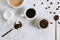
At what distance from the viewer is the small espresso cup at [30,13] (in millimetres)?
941

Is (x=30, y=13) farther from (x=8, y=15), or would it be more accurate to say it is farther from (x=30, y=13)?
(x=8, y=15)

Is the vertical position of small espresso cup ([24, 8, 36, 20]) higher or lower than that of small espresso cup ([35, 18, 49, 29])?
higher

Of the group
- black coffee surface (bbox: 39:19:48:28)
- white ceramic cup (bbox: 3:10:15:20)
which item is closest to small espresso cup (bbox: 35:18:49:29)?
black coffee surface (bbox: 39:19:48:28)

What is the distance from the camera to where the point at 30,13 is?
3.10 feet

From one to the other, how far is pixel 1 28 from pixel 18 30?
0.30 ft

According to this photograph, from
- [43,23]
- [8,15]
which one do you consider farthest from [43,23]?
[8,15]

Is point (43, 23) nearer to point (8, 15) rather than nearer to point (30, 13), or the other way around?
point (30, 13)

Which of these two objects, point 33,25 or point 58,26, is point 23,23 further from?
point 58,26

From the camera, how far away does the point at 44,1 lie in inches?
38.1

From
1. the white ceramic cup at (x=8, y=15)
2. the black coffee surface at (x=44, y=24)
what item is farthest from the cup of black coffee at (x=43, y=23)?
the white ceramic cup at (x=8, y=15)

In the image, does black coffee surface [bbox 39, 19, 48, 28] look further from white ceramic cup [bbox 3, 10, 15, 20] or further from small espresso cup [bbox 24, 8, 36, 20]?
white ceramic cup [bbox 3, 10, 15, 20]

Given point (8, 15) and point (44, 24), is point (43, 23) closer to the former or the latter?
point (44, 24)

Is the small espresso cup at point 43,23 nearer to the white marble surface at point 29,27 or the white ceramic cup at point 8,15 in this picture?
the white marble surface at point 29,27

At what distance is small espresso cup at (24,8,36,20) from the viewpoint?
94cm
